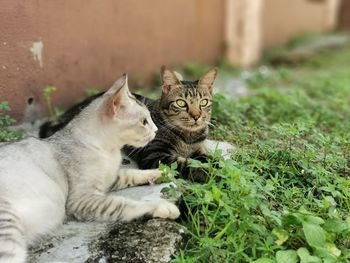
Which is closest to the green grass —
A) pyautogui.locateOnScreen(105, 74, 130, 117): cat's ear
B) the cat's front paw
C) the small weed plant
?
the cat's front paw

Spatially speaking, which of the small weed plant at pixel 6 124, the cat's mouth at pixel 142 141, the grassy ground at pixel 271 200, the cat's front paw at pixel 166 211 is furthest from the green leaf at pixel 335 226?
the small weed plant at pixel 6 124

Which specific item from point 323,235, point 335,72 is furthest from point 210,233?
point 335,72

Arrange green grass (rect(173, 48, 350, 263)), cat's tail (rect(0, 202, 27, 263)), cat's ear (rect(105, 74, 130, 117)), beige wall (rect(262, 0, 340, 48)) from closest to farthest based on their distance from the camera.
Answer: cat's tail (rect(0, 202, 27, 263)), green grass (rect(173, 48, 350, 263)), cat's ear (rect(105, 74, 130, 117)), beige wall (rect(262, 0, 340, 48))

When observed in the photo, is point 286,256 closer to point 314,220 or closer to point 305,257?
point 305,257

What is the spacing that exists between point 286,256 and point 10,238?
1.53 metres

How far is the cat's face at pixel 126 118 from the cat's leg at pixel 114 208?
0.45m

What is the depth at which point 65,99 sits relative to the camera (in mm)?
5613

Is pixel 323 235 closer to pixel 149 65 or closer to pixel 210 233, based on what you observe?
pixel 210 233

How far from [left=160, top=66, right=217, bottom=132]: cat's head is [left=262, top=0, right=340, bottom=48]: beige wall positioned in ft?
28.0

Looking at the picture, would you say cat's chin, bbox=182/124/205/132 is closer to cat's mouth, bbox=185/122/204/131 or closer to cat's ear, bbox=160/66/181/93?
cat's mouth, bbox=185/122/204/131

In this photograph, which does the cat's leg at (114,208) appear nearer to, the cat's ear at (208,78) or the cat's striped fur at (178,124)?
the cat's striped fur at (178,124)

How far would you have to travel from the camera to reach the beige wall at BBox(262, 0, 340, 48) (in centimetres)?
1264

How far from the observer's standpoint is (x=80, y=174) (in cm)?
342

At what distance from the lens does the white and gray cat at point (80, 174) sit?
10.2 ft
